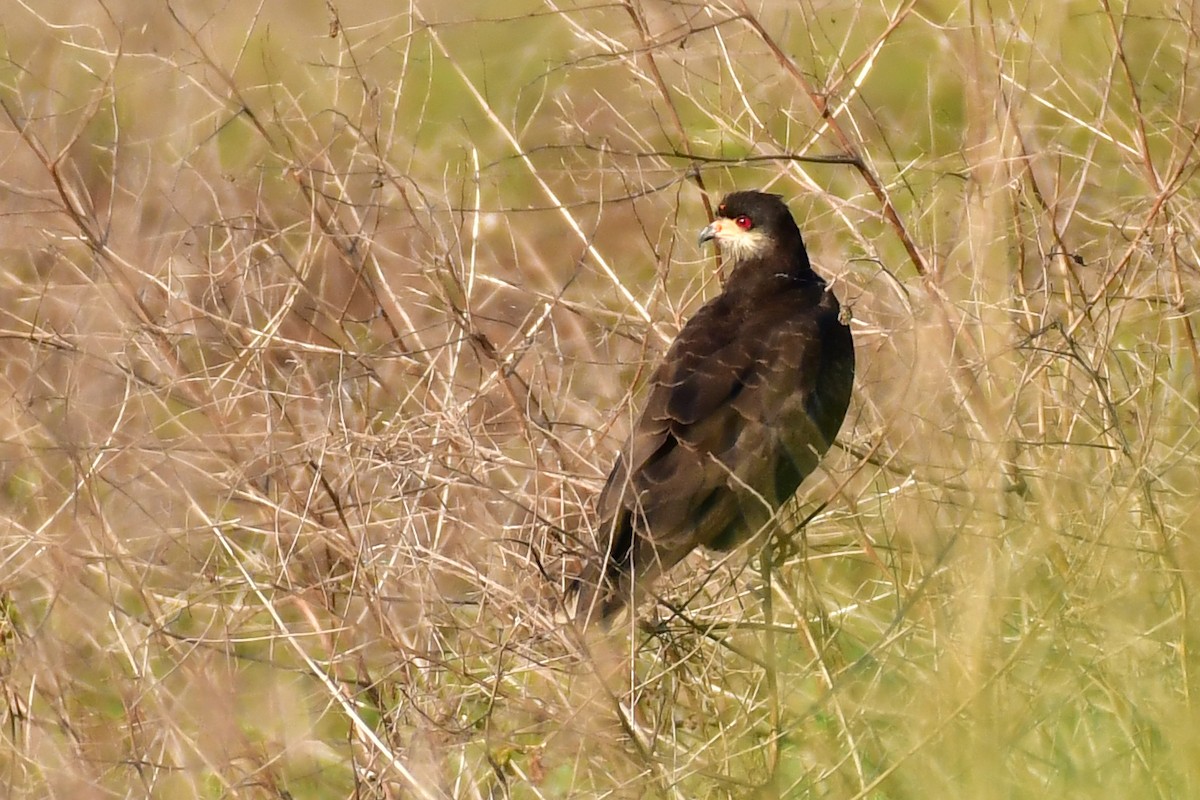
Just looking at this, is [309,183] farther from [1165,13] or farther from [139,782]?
[1165,13]

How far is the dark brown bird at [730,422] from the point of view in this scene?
4.72 meters

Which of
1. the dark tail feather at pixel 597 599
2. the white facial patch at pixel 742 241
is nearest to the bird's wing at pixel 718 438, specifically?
the dark tail feather at pixel 597 599

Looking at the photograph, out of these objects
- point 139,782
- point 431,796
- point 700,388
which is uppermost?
point 700,388

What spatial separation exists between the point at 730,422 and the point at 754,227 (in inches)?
41.1

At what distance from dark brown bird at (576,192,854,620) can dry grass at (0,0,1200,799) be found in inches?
5.1

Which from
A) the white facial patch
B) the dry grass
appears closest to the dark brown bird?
the dry grass

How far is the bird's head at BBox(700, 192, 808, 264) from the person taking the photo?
5734 mm

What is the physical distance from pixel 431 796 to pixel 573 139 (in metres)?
2.65

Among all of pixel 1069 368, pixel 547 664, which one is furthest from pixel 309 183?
pixel 1069 368

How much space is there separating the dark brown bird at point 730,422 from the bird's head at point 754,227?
282 millimetres

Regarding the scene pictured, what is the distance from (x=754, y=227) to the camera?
5762 millimetres

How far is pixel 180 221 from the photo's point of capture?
5.39 meters

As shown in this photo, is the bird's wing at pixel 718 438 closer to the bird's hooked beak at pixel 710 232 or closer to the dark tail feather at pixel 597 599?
the dark tail feather at pixel 597 599

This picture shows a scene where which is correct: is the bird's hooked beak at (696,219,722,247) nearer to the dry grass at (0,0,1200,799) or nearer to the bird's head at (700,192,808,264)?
the bird's head at (700,192,808,264)
